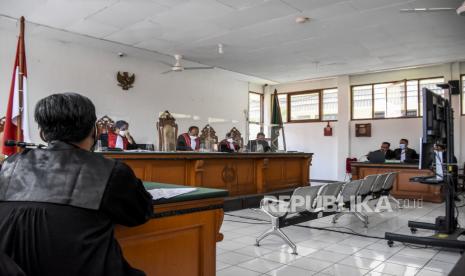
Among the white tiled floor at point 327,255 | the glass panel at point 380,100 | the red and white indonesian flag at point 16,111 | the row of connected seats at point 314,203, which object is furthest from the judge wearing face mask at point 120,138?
the glass panel at point 380,100

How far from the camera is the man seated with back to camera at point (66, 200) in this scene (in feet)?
3.61

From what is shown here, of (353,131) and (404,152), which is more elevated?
(353,131)

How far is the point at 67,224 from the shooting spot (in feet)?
3.66

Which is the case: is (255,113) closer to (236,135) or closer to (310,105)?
(236,135)

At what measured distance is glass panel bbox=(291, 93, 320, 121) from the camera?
39.9 feet

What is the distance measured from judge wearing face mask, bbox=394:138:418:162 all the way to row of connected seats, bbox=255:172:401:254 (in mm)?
4365

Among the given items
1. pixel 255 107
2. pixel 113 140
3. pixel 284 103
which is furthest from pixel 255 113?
pixel 113 140

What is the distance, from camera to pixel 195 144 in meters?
7.84

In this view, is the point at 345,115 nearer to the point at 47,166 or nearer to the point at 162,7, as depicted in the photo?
the point at 162,7

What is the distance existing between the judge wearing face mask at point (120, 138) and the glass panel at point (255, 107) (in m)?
5.48

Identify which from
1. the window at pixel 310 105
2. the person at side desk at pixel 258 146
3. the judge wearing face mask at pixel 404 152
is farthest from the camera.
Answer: the window at pixel 310 105

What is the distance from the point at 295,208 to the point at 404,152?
21.4 ft

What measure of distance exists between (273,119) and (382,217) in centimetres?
495

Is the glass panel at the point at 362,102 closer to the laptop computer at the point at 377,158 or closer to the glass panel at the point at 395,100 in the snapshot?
the glass panel at the point at 395,100
